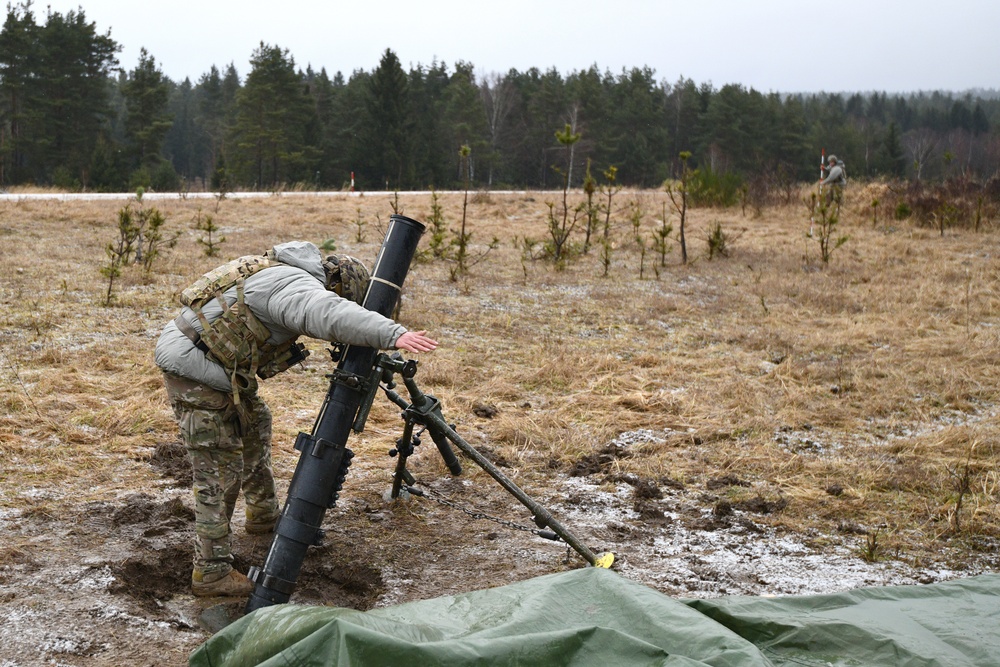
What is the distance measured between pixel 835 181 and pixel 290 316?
16.0 meters

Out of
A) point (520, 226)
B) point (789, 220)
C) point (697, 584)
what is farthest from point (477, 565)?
point (789, 220)

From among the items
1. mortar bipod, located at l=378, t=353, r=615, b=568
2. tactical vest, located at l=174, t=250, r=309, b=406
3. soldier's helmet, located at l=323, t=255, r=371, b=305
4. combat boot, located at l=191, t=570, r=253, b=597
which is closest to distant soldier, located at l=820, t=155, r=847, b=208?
mortar bipod, located at l=378, t=353, r=615, b=568

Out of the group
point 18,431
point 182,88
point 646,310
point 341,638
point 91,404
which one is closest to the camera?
point 341,638

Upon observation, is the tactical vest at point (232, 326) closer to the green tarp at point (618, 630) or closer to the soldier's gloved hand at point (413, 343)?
the soldier's gloved hand at point (413, 343)

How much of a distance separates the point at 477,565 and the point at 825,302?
7.13 metres

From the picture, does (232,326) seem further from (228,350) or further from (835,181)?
(835,181)

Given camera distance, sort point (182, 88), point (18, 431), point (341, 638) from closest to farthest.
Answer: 1. point (341, 638)
2. point (18, 431)
3. point (182, 88)

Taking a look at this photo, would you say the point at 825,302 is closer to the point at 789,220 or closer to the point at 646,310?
the point at 646,310

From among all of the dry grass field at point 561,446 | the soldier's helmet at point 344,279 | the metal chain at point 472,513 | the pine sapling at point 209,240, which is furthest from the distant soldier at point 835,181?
the soldier's helmet at point 344,279

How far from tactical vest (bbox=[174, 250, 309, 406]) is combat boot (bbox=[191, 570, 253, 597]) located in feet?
2.41

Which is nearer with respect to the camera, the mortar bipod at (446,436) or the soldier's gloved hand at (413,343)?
the soldier's gloved hand at (413,343)

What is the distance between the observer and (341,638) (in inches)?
88.4

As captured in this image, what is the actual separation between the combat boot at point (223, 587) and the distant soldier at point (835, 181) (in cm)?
1504

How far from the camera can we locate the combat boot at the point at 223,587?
3.56m
